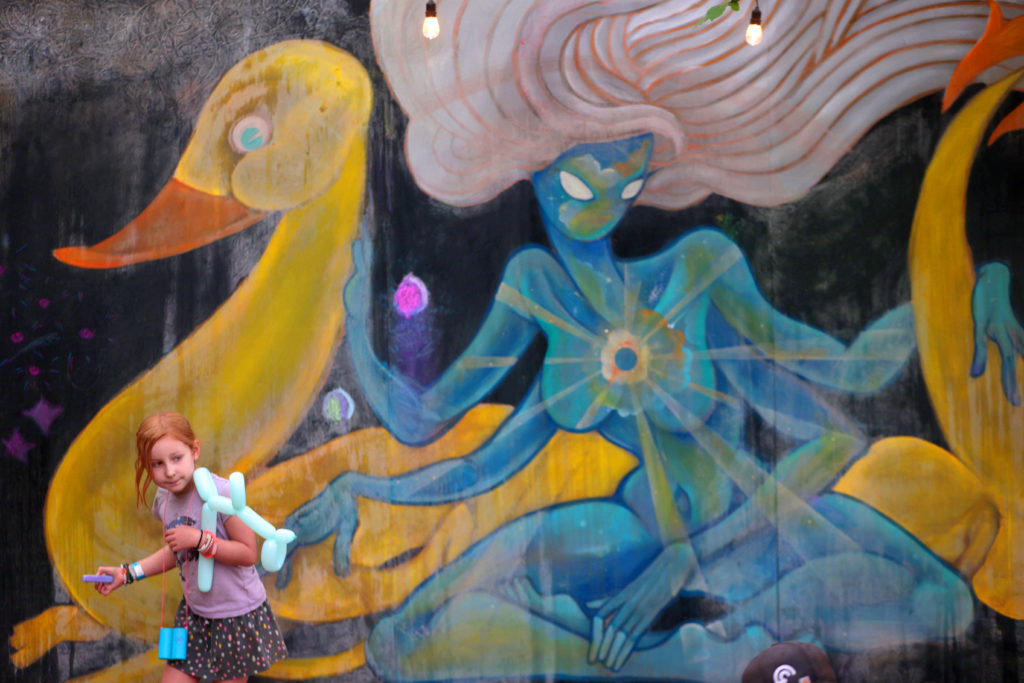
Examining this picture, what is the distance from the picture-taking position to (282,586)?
14.7 ft

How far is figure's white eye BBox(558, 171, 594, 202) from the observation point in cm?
450

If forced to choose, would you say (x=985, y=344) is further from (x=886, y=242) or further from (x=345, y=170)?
(x=345, y=170)

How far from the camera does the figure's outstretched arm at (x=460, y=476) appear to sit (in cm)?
447

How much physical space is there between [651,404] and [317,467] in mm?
1701

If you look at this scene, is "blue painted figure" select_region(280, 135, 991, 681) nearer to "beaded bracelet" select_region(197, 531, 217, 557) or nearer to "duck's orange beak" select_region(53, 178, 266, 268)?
"duck's orange beak" select_region(53, 178, 266, 268)

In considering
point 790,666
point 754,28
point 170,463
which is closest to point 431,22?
point 754,28

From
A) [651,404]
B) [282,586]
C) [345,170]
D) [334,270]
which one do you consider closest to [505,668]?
[282,586]

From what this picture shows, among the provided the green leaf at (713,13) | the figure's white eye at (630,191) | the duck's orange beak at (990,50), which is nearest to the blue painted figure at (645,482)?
the figure's white eye at (630,191)

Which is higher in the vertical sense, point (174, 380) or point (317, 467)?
point (174, 380)

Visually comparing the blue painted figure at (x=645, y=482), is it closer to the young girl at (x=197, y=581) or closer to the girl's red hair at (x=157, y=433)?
the young girl at (x=197, y=581)

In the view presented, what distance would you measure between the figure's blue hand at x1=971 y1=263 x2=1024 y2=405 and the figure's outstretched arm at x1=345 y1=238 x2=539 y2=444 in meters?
2.17

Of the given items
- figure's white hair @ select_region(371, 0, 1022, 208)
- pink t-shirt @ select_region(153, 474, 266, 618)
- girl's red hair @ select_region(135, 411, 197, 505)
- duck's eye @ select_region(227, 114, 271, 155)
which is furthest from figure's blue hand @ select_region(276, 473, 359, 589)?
duck's eye @ select_region(227, 114, 271, 155)

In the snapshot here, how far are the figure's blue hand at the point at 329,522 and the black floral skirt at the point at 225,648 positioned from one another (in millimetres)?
843

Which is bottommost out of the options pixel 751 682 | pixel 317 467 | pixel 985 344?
pixel 751 682
